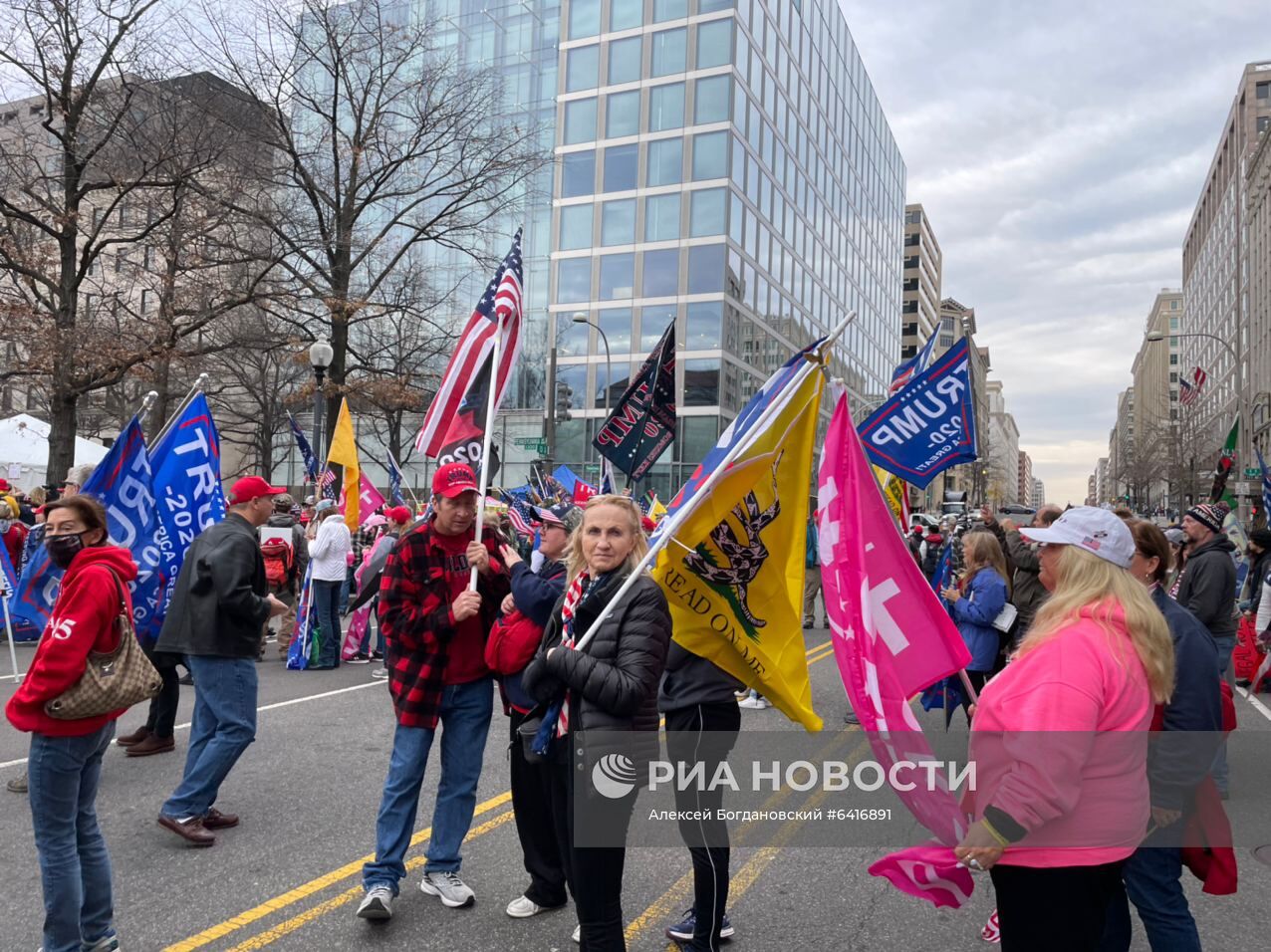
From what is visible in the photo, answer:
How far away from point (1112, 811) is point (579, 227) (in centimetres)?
4188

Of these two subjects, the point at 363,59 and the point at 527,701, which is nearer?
the point at 527,701

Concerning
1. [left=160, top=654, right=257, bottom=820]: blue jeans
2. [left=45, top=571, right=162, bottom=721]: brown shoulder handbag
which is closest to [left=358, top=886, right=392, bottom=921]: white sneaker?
[left=45, top=571, right=162, bottom=721]: brown shoulder handbag

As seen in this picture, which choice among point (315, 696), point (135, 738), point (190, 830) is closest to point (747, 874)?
point (190, 830)

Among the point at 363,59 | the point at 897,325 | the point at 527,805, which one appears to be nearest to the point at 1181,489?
the point at 897,325

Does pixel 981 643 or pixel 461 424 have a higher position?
pixel 461 424

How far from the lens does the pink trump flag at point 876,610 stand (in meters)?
3.18

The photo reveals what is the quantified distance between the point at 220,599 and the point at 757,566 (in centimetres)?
295

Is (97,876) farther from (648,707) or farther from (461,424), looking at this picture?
(461,424)

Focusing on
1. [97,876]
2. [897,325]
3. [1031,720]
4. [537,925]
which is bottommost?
[537,925]

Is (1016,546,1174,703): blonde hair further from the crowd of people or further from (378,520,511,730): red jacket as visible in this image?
(378,520,511,730): red jacket

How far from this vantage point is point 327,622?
10.5m

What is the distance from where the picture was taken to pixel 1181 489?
→ 159 ft

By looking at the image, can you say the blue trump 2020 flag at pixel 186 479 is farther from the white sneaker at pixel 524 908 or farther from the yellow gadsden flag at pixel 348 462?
the yellow gadsden flag at pixel 348 462

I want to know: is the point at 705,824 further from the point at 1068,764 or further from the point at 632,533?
the point at 1068,764
